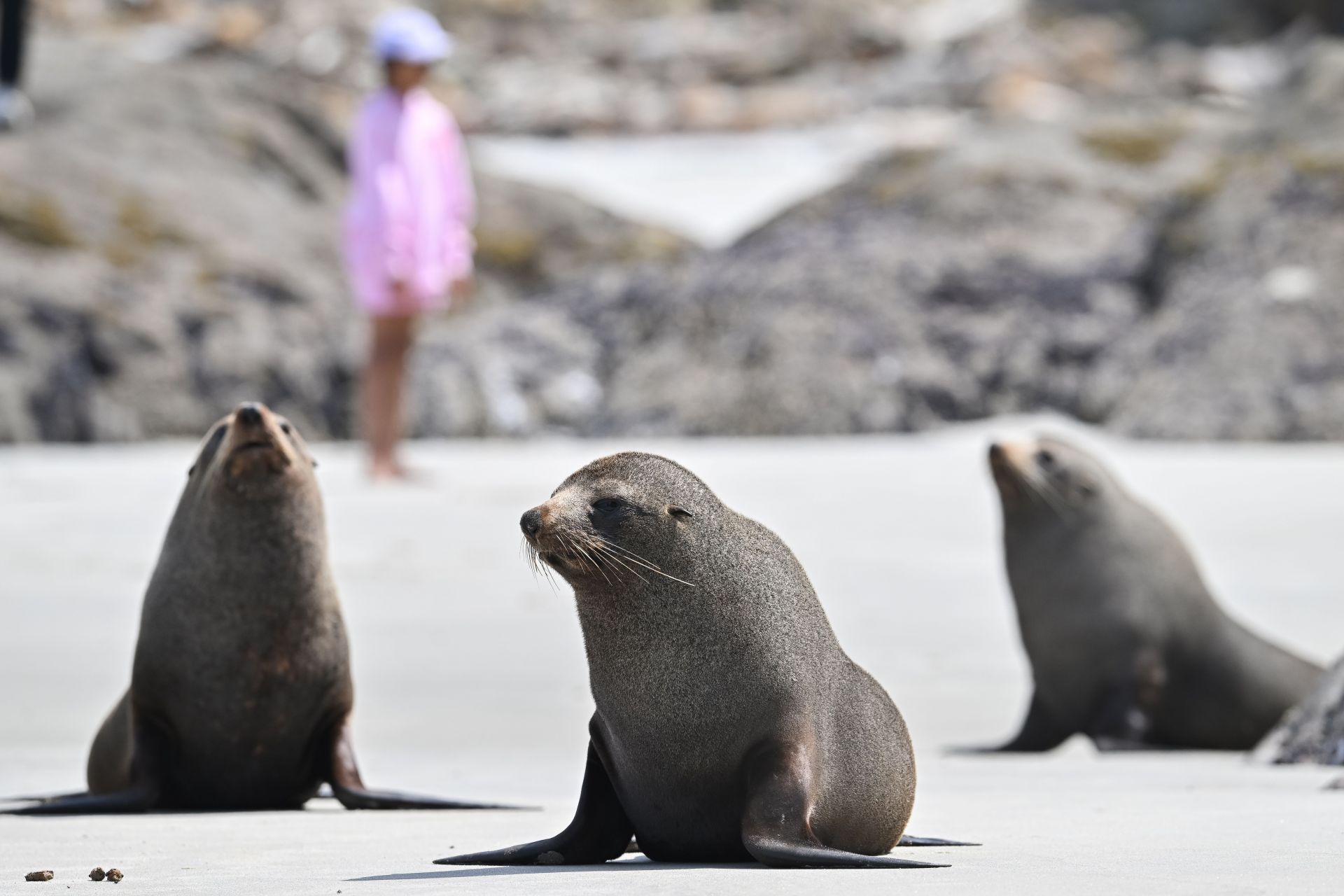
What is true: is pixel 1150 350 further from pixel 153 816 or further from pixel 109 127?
pixel 153 816

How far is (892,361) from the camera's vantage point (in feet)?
43.2

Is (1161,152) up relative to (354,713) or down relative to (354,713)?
up

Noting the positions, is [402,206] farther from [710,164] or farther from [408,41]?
[710,164]

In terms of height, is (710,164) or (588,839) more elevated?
(710,164)

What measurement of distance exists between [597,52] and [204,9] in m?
9.76

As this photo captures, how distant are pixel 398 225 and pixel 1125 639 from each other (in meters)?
5.05

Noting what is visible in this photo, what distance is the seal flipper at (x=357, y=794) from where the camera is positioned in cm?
466

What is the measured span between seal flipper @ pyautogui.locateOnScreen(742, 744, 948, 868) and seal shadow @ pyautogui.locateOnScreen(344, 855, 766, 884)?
49mm

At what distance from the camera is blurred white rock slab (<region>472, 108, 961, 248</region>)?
23766 millimetres

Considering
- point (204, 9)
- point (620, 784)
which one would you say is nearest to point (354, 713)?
point (620, 784)

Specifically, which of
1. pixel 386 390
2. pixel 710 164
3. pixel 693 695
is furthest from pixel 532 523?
pixel 710 164

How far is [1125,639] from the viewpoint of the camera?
6820mm

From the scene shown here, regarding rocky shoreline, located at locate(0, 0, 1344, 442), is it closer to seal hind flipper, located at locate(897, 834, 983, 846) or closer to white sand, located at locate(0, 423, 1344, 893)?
white sand, located at locate(0, 423, 1344, 893)

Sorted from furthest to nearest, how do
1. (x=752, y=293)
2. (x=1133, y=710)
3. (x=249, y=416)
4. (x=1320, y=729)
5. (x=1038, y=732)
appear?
1. (x=752, y=293)
2. (x=1133, y=710)
3. (x=1038, y=732)
4. (x=1320, y=729)
5. (x=249, y=416)
